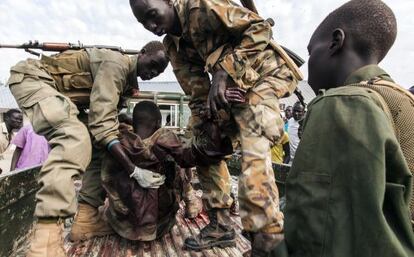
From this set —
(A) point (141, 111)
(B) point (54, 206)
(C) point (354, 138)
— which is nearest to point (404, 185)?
(C) point (354, 138)

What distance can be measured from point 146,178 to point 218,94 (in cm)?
72

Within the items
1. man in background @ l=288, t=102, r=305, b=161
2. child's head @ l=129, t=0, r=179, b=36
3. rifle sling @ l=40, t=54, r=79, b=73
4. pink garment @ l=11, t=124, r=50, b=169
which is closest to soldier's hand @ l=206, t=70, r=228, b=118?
child's head @ l=129, t=0, r=179, b=36

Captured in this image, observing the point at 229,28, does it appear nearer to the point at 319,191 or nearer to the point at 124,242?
the point at 319,191

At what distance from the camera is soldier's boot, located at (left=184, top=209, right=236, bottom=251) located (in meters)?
1.85

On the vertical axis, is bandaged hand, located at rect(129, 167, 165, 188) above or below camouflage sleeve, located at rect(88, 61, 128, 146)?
below

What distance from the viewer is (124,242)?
1988mm

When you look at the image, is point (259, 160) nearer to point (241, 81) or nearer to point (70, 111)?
point (241, 81)

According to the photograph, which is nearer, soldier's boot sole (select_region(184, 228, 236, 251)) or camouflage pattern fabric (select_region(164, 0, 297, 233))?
camouflage pattern fabric (select_region(164, 0, 297, 233))

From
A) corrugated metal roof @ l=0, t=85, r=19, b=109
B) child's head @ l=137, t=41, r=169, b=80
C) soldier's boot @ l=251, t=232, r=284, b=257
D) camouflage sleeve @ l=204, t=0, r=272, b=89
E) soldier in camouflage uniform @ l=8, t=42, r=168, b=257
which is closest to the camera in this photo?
soldier's boot @ l=251, t=232, r=284, b=257

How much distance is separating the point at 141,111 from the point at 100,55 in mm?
424

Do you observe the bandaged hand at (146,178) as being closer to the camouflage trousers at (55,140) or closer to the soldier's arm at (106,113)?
the soldier's arm at (106,113)

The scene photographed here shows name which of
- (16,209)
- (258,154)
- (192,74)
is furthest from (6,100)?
(258,154)

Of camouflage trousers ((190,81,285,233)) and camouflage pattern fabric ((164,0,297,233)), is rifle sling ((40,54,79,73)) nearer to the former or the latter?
camouflage pattern fabric ((164,0,297,233))

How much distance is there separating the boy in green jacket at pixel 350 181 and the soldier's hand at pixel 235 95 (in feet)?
2.55
